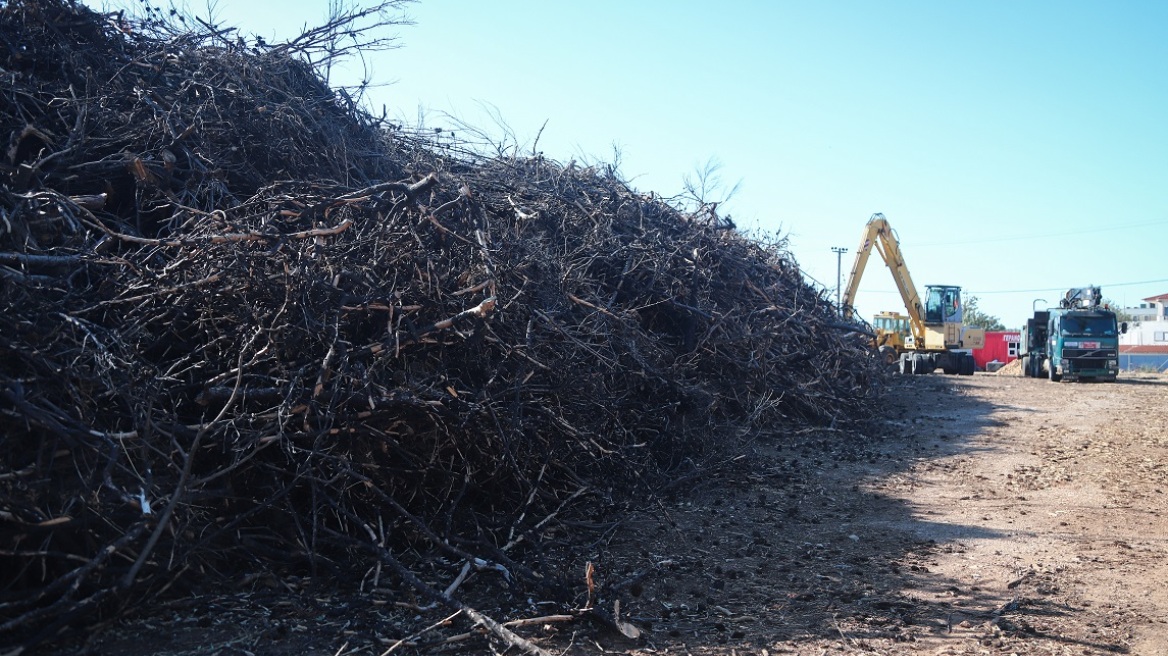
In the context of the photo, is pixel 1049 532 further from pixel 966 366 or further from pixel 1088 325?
pixel 966 366

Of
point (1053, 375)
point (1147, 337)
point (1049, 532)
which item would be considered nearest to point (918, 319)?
point (1053, 375)

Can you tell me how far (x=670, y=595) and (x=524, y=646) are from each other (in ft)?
4.53

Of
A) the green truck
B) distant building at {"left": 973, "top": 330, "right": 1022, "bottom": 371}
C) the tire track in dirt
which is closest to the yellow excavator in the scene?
the green truck

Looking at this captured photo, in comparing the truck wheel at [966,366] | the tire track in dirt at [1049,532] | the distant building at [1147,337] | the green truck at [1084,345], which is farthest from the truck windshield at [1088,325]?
the distant building at [1147,337]

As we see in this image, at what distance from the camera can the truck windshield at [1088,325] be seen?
2320 centimetres

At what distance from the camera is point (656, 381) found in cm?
782

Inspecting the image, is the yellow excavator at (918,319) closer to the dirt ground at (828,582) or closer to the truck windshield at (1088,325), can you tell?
the truck windshield at (1088,325)

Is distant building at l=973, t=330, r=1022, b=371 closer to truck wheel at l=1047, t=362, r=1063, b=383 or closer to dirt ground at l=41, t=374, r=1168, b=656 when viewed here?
truck wheel at l=1047, t=362, r=1063, b=383

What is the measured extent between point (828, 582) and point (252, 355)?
3571 millimetres

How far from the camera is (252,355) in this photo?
4664 mm

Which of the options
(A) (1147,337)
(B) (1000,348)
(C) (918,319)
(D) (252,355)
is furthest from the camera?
(A) (1147,337)

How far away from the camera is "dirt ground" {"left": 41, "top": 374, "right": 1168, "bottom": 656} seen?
159 inches

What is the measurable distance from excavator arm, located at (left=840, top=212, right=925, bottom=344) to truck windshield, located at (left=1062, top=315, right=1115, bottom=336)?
3807mm

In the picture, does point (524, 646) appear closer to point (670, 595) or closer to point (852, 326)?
point (670, 595)
